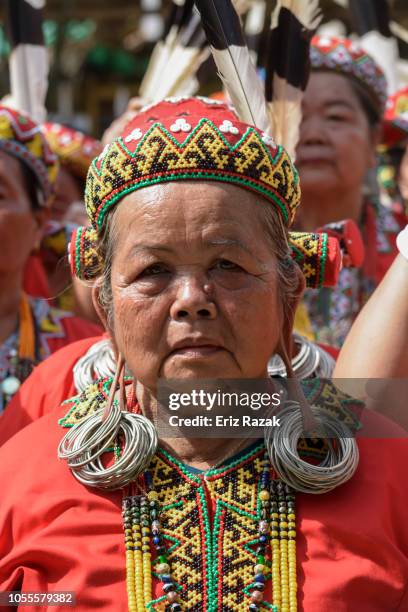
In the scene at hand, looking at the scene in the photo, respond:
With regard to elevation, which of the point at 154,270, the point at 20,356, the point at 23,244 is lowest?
the point at 154,270

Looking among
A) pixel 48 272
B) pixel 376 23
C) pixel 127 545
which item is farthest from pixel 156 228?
pixel 376 23

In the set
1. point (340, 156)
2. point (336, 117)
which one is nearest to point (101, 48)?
point (336, 117)

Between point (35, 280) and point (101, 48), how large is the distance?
35.4 feet

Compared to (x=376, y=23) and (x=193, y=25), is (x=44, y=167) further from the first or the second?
(x=376, y=23)

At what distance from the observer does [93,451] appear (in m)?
2.52

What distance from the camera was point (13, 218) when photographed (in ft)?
14.9

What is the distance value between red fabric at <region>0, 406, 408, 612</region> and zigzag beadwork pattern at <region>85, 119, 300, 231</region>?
2.18 ft

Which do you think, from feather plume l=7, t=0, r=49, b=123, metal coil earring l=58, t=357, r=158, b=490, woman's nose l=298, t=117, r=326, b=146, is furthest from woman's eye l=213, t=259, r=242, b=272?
feather plume l=7, t=0, r=49, b=123

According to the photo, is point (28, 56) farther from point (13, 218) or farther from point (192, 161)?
point (192, 161)

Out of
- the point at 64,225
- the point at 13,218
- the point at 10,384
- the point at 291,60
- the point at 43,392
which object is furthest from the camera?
the point at 64,225

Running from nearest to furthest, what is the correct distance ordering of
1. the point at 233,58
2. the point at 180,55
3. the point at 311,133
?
the point at 233,58 < the point at 180,55 < the point at 311,133

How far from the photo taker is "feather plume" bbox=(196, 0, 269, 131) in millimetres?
3045

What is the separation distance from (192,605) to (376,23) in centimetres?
461

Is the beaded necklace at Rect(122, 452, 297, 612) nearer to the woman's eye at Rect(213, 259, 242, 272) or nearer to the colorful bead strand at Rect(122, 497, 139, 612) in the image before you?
the colorful bead strand at Rect(122, 497, 139, 612)
